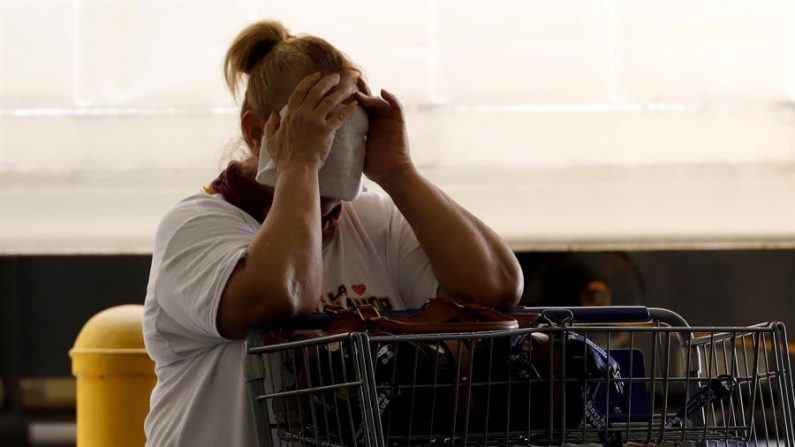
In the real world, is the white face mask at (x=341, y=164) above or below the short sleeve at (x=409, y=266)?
above

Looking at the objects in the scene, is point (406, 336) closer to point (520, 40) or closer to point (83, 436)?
point (83, 436)

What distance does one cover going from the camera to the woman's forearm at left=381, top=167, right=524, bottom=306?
179 centimetres

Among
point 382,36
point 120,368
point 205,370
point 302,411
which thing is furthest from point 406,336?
point 382,36

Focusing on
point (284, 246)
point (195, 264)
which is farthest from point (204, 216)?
point (284, 246)

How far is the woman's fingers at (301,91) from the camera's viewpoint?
1.64 meters

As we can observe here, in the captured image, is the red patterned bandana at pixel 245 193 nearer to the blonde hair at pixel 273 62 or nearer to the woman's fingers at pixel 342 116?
the blonde hair at pixel 273 62

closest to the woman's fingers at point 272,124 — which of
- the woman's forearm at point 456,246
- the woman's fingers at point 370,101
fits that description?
the woman's fingers at point 370,101

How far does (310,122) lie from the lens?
63.4 inches

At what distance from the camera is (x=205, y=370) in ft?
5.50

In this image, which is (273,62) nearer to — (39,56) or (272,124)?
(272,124)

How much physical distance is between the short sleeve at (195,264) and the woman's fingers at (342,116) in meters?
0.21

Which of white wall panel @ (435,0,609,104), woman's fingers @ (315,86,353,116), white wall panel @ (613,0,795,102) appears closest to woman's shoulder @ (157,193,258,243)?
woman's fingers @ (315,86,353,116)

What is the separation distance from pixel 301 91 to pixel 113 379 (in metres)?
1.08

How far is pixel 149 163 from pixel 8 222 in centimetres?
41
